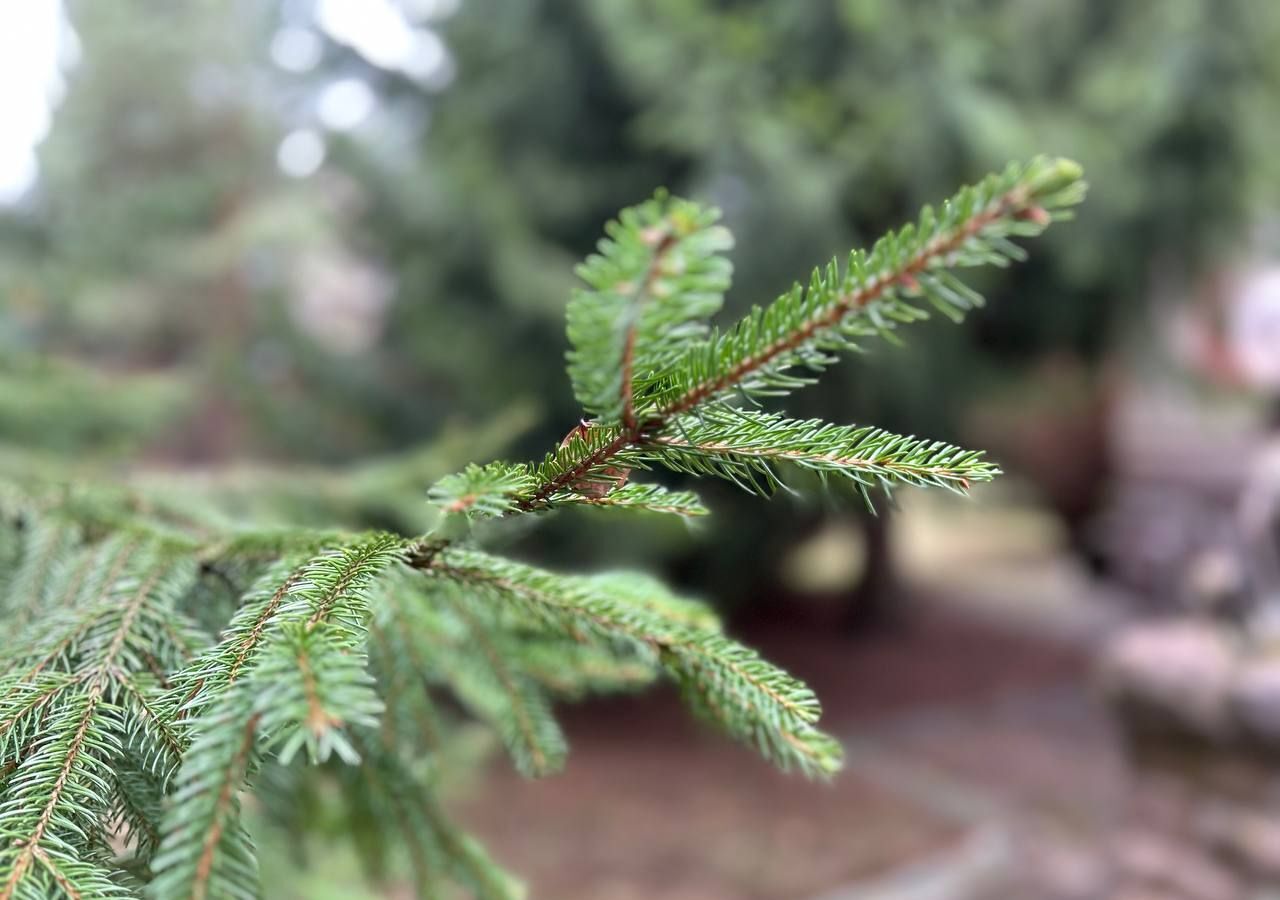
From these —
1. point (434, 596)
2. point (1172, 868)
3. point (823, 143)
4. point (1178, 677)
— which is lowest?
point (434, 596)

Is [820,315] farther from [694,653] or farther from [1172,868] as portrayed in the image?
[1172,868]

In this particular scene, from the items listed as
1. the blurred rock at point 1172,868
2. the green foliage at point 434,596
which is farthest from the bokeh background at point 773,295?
the green foliage at point 434,596

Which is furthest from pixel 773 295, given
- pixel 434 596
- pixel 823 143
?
pixel 434 596

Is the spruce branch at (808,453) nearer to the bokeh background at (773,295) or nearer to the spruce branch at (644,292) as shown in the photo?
the spruce branch at (644,292)

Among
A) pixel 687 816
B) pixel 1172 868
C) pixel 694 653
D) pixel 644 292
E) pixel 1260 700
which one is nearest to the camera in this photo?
pixel 644 292

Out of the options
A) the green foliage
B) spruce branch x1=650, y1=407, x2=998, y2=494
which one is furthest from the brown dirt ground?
spruce branch x1=650, y1=407, x2=998, y2=494

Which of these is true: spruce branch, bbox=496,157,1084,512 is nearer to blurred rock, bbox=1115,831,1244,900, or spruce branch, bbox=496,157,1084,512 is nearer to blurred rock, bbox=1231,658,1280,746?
blurred rock, bbox=1231,658,1280,746
